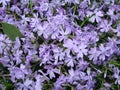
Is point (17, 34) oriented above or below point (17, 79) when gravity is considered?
above

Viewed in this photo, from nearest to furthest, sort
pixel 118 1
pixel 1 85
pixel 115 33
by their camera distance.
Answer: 1. pixel 1 85
2. pixel 115 33
3. pixel 118 1

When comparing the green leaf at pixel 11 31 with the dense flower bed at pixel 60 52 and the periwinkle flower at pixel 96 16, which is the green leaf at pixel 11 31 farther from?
the periwinkle flower at pixel 96 16

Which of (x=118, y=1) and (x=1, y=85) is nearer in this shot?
(x=1, y=85)

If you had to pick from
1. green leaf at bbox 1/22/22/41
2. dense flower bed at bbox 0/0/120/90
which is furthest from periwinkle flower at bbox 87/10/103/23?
green leaf at bbox 1/22/22/41

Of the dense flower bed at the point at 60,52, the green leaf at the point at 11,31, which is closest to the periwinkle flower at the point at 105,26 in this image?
the dense flower bed at the point at 60,52

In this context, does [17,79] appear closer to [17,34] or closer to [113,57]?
[17,34]

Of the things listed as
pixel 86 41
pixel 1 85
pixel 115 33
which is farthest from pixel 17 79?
pixel 115 33

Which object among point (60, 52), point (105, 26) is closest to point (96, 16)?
point (105, 26)

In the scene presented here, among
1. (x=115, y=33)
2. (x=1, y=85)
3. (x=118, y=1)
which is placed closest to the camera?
(x=1, y=85)

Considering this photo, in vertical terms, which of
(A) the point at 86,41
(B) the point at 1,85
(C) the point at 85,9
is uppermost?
(C) the point at 85,9
